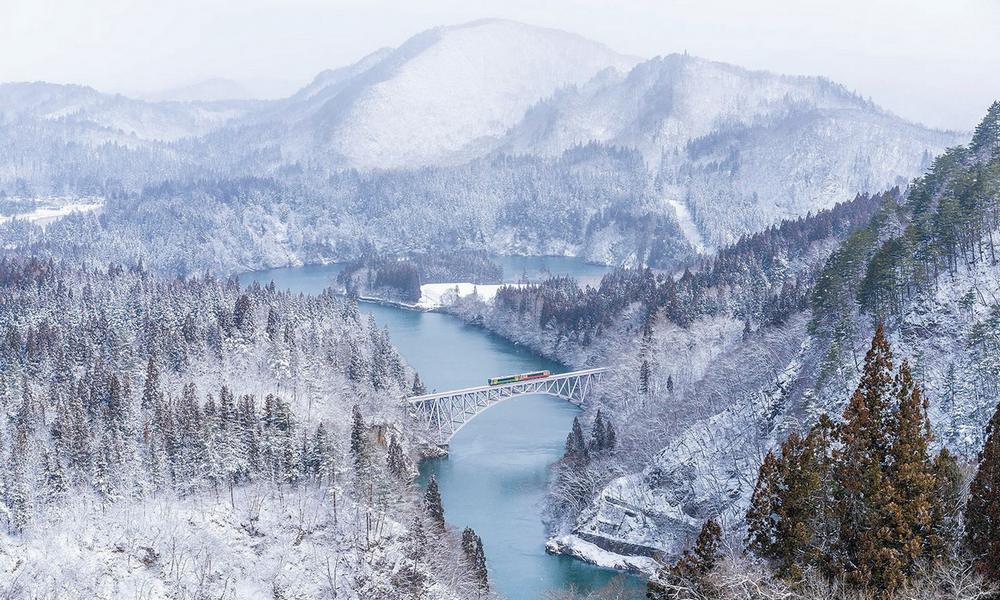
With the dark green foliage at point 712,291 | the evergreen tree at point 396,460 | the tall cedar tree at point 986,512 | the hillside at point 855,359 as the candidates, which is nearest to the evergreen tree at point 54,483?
the evergreen tree at point 396,460

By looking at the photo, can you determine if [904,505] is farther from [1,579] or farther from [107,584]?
[1,579]

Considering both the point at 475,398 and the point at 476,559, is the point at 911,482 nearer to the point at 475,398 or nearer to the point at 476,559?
the point at 476,559

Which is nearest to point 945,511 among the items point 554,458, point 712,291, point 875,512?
point 875,512

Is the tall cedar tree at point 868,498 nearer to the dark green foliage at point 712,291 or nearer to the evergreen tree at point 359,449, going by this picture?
the evergreen tree at point 359,449

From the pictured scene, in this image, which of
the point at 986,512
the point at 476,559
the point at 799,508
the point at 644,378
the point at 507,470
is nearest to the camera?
the point at 986,512

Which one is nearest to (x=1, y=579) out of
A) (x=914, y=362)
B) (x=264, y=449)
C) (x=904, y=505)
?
(x=264, y=449)

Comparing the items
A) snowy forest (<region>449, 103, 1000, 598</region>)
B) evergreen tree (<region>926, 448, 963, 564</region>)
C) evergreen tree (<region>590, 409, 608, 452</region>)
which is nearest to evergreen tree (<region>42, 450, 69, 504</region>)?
snowy forest (<region>449, 103, 1000, 598</region>)
